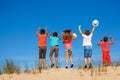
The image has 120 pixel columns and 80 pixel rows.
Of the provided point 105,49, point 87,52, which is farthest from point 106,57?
point 87,52

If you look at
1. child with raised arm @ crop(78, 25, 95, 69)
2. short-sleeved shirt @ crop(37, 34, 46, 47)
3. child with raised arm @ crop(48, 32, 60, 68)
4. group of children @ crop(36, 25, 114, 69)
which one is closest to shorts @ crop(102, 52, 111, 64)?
group of children @ crop(36, 25, 114, 69)

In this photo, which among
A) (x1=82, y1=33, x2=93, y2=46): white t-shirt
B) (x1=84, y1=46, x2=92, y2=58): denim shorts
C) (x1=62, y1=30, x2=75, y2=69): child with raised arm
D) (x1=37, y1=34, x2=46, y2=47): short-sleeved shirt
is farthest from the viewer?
(x1=37, y1=34, x2=46, y2=47): short-sleeved shirt

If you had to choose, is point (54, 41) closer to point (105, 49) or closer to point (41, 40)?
point (41, 40)

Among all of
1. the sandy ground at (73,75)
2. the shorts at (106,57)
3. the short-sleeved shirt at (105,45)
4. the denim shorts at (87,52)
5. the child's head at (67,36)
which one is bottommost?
the sandy ground at (73,75)

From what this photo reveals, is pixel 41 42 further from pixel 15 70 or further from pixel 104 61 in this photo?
pixel 104 61

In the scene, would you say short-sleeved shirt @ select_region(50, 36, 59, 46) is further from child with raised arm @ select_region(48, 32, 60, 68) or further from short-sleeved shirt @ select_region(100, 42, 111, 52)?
short-sleeved shirt @ select_region(100, 42, 111, 52)

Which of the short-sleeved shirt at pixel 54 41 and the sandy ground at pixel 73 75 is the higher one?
the short-sleeved shirt at pixel 54 41

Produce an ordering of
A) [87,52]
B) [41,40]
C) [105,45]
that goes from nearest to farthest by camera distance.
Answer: [87,52] < [41,40] < [105,45]

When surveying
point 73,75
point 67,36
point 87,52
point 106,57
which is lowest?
point 73,75

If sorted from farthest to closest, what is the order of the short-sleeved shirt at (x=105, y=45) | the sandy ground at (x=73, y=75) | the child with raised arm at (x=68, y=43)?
the short-sleeved shirt at (x=105, y=45) → the child with raised arm at (x=68, y=43) → the sandy ground at (x=73, y=75)

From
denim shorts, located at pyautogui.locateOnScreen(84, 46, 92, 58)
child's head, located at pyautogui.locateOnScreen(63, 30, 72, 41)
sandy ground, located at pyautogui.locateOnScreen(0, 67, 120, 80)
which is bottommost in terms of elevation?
sandy ground, located at pyautogui.locateOnScreen(0, 67, 120, 80)

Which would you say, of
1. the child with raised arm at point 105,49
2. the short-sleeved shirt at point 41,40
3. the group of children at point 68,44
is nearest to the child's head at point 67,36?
the group of children at point 68,44

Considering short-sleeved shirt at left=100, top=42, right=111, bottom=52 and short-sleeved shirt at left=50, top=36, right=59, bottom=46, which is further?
short-sleeved shirt at left=100, top=42, right=111, bottom=52

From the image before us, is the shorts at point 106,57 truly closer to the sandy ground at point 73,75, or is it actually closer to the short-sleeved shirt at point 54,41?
the sandy ground at point 73,75
